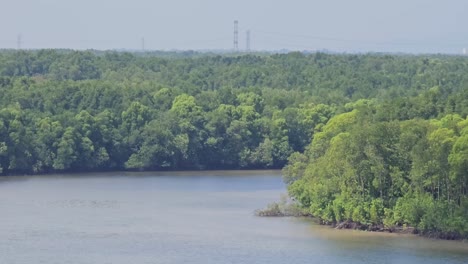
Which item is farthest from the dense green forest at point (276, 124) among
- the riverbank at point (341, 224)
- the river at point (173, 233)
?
the river at point (173, 233)

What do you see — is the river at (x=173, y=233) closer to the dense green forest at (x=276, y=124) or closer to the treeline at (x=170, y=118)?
the dense green forest at (x=276, y=124)

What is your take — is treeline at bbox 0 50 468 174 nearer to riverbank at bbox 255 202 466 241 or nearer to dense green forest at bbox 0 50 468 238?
dense green forest at bbox 0 50 468 238

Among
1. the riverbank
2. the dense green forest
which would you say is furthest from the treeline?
the riverbank

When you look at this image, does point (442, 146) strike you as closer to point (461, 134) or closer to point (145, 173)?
point (461, 134)

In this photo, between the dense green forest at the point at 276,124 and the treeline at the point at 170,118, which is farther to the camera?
the treeline at the point at 170,118

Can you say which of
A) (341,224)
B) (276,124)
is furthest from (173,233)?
(276,124)
